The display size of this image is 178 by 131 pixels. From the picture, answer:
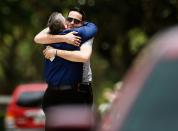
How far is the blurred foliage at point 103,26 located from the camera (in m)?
25.8

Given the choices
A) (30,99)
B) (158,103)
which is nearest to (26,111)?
(30,99)

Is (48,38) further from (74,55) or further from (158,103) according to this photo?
(158,103)

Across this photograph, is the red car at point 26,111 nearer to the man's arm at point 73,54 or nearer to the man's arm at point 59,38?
the man's arm at point 59,38

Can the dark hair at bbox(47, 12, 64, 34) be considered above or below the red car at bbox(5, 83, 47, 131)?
above

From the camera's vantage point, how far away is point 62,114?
Result: 16.8ft

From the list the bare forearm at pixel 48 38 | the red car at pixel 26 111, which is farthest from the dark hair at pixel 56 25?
the red car at pixel 26 111

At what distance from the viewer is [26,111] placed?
24.8 meters

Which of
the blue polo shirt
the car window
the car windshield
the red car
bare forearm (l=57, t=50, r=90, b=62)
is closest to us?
the car window

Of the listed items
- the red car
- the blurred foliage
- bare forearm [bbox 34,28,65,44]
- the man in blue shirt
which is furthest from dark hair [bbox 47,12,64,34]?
the red car

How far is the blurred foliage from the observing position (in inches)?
1017

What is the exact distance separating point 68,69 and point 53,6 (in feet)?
73.0

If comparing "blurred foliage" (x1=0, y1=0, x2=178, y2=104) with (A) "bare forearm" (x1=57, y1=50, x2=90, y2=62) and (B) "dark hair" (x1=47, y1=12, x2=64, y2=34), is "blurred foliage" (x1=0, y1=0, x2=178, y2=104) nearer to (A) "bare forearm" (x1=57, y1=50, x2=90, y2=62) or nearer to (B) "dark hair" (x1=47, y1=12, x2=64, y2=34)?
(B) "dark hair" (x1=47, y1=12, x2=64, y2=34)

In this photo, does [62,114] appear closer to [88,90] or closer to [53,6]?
[88,90]

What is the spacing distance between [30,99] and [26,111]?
1226mm
